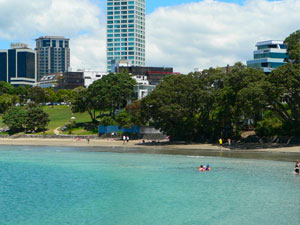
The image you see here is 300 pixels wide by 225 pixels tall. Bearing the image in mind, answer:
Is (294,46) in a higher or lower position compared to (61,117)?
higher

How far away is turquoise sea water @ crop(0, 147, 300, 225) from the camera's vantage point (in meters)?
33.9

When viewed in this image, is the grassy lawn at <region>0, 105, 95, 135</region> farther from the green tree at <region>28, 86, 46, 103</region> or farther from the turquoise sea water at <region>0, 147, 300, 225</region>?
the turquoise sea water at <region>0, 147, 300, 225</region>

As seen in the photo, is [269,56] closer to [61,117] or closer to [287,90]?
[287,90]

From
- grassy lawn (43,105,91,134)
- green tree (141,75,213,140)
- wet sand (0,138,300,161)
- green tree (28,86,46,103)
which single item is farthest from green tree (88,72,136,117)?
green tree (28,86,46,103)

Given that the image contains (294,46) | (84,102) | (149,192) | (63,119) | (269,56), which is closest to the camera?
(149,192)

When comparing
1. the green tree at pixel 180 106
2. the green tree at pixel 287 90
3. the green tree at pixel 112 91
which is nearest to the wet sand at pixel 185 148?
the green tree at pixel 180 106

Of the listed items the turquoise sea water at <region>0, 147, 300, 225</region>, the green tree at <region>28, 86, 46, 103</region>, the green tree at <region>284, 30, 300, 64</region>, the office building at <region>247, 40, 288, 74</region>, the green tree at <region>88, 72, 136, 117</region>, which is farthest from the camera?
the green tree at <region>28, 86, 46, 103</region>

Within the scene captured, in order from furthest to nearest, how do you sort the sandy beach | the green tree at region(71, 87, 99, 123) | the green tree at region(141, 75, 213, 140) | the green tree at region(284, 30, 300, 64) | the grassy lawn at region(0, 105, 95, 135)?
the grassy lawn at region(0, 105, 95, 135) < the green tree at region(71, 87, 99, 123) < the green tree at region(141, 75, 213, 140) < the sandy beach < the green tree at region(284, 30, 300, 64)

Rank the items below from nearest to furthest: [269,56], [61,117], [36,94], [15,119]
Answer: [15,119] < [269,56] < [61,117] < [36,94]

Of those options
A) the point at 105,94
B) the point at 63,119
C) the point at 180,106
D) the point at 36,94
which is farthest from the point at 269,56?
the point at 36,94

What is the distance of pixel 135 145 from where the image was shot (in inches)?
3652

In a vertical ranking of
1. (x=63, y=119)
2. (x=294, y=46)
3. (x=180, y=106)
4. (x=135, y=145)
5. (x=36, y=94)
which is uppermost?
(x=294, y=46)

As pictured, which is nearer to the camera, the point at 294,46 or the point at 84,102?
the point at 294,46

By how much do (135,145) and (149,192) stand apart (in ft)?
161
